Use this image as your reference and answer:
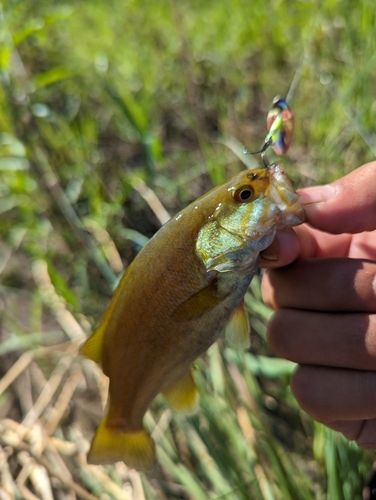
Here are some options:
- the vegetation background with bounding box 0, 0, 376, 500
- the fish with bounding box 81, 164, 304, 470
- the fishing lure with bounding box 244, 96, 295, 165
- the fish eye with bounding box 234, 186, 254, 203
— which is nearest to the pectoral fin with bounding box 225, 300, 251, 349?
the fish with bounding box 81, 164, 304, 470

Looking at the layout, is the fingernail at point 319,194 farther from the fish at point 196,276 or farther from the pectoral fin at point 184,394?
the pectoral fin at point 184,394

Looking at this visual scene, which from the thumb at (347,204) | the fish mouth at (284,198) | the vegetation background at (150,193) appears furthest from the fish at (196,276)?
the vegetation background at (150,193)

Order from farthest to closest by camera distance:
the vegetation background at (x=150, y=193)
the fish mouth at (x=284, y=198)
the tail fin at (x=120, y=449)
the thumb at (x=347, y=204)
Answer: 1. the vegetation background at (x=150, y=193)
2. the tail fin at (x=120, y=449)
3. the thumb at (x=347, y=204)
4. the fish mouth at (x=284, y=198)

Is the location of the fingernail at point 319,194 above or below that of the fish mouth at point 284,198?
below

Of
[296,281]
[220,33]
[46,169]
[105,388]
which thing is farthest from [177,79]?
[296,281]

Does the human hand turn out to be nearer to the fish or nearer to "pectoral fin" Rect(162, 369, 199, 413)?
the fish

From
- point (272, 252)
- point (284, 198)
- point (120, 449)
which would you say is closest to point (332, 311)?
point (272, 252)

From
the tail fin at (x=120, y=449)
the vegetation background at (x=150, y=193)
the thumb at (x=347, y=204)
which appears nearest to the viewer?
the thumb at (x=347, y=204)

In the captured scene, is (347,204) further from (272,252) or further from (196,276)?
(196,276)

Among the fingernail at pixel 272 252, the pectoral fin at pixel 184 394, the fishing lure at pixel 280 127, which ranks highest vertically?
the fishing lure at pixel 280 127

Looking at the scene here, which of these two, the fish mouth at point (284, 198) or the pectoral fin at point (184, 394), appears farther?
the pectoral fin at point (184, 394)
